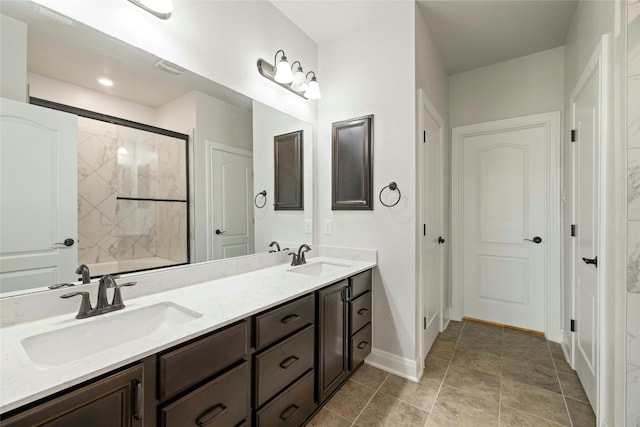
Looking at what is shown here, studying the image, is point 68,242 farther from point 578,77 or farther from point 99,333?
point 578,77

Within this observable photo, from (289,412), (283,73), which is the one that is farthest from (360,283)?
(283,73)

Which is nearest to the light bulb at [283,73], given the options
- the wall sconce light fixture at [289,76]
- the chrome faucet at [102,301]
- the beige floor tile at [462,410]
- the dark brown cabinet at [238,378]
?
the wall sconce light fixture at [289,76]

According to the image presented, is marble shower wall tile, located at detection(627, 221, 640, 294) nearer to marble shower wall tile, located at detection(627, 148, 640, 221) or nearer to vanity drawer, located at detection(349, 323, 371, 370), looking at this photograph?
marble shower wall tile, located at detection(627, 148, 640, 221)

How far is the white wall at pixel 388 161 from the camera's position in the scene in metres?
2.03

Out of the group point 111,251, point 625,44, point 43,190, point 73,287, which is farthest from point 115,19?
point 625,44

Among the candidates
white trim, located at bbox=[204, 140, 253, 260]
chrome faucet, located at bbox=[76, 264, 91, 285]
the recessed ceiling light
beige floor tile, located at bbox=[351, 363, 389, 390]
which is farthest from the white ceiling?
beige floor tile, located at bbox=[351, 363, 389, 390]

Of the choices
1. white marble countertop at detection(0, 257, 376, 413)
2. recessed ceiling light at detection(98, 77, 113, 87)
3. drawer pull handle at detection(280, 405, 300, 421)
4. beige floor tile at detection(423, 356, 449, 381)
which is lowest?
beige floor tile at detection(423, 356, 449, 381)

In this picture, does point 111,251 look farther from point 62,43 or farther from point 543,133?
point 543,133

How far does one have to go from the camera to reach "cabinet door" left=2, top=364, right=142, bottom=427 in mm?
647

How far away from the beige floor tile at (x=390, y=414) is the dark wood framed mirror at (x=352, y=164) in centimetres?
135

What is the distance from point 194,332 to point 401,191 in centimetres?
164

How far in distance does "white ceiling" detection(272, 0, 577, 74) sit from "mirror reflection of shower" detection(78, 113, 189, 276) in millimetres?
1511

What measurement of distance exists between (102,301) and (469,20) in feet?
10.1

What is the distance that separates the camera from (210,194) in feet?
5.42
